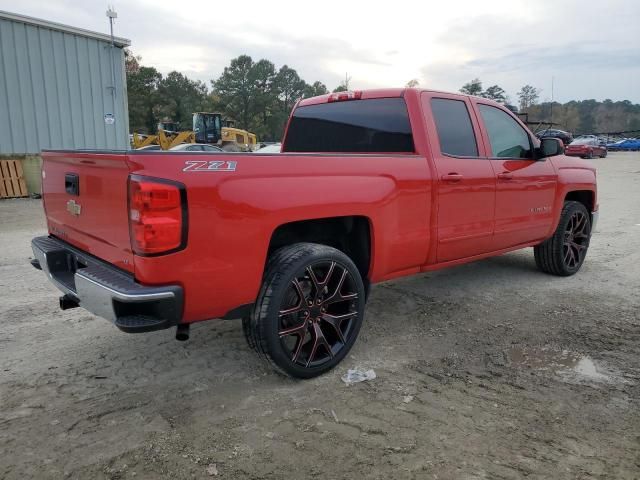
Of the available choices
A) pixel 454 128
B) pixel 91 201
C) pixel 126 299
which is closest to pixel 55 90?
pixel 91 201

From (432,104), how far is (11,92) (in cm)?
1227

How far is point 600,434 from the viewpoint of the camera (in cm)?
251

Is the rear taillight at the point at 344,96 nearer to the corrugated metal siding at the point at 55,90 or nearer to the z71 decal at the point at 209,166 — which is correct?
the z71 decal at the point at 209,166

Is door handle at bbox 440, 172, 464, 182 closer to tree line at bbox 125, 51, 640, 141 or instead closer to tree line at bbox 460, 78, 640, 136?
tree line at bbox 125, 51, 640, 141

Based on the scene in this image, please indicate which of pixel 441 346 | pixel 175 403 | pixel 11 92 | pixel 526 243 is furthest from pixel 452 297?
pixel 11 92

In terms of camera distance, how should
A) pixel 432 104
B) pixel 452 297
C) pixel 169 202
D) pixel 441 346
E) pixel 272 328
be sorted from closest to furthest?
pixel 169 202, pixel 272 328, pixel 441 346, pixel 432 104, pixel 452 297

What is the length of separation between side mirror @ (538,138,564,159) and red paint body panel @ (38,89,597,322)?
0.62ft

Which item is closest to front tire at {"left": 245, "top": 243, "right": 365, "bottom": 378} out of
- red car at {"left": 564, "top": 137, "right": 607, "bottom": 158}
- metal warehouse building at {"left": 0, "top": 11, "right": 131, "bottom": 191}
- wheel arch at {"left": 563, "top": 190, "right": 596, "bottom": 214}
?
wheel arch at {"left": 563, "top": 190, "right": 596, "bottom": 214}

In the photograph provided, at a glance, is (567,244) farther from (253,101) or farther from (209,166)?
(253,101)

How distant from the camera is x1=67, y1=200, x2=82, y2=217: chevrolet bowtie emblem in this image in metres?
2.94

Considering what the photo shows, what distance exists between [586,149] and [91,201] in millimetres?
37919

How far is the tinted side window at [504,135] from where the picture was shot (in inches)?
173

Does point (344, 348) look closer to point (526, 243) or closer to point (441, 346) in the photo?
point (441, 346)

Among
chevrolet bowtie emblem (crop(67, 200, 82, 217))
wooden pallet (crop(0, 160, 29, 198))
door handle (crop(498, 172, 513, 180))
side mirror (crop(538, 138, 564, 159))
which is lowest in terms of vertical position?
wooden pallet (crop(0, 160, 29, 198))
